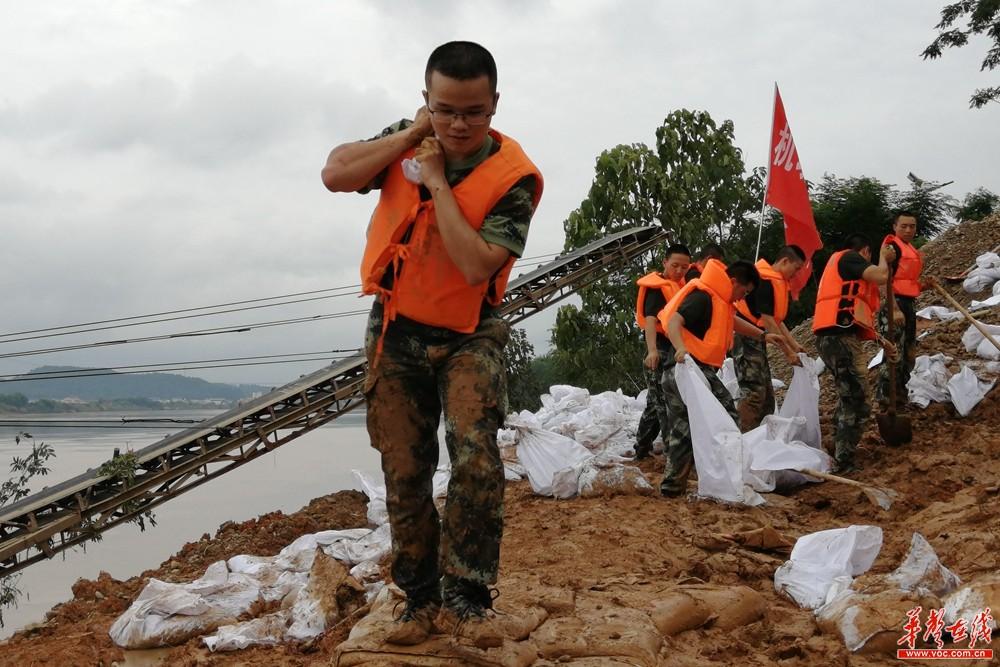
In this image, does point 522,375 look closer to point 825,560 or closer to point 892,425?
point 892,425

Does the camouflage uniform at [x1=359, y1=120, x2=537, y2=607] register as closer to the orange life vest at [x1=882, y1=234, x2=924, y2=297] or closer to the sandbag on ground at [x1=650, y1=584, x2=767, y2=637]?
the sandbag on ground at [x1=650, y1=584, x2=767, y2=637]

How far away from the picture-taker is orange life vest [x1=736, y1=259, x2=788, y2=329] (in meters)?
7.82

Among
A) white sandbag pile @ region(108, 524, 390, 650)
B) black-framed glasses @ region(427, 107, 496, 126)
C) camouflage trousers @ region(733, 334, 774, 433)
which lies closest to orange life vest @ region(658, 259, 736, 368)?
camouflage trousers @ region(733, 334, 774, 433)

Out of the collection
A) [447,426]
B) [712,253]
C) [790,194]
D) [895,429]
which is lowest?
[895,429]

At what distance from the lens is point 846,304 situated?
7.20 meters

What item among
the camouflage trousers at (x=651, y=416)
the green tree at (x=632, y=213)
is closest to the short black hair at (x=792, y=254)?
the camouflage trousers at (x=651, y=416)

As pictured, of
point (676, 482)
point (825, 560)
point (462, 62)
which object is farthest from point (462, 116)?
point (676, 482)

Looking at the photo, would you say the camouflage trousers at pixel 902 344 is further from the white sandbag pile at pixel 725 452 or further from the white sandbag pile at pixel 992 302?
the white sandbag pile at pixel 992 302

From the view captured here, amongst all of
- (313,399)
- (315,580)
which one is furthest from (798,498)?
(313,399)

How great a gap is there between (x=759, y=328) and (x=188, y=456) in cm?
742

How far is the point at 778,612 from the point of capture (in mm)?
4035

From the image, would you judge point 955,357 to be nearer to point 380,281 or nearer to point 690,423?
point 690,423

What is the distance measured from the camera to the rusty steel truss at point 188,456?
11031mm

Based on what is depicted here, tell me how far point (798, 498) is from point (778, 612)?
2695mm
